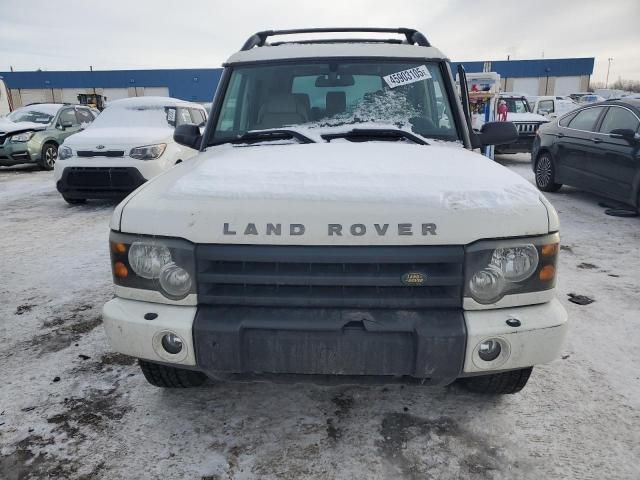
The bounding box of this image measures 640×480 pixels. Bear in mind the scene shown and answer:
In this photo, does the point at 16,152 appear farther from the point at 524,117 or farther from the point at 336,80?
the point at 524,117

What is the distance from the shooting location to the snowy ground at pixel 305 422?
86.9 inches

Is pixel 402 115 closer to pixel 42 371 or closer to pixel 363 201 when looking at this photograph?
pixel 363 201

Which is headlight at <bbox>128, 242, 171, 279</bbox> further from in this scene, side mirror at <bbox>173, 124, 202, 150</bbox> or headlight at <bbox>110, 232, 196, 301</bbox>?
side mirror at <bbox>173, 124, 202, 150</bbox>

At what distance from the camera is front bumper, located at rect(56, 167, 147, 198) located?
7.38m

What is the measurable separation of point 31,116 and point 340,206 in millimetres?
14633

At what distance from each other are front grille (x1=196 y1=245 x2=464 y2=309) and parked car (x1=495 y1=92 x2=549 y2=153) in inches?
420

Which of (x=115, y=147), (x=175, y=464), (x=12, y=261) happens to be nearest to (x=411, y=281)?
(x=175, y=464)

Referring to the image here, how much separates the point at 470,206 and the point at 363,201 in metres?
0.45

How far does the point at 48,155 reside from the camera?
12398mm

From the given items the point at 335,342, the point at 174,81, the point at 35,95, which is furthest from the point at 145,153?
the point at 35,95

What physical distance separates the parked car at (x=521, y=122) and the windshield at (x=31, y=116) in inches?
487

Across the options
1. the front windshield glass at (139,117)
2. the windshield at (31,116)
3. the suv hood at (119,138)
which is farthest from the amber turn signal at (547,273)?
the windshield at (31,116)

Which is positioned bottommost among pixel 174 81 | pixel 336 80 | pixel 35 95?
pixel 336 80

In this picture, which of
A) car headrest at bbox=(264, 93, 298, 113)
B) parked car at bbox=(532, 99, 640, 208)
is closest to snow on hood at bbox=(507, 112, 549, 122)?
parked car at bbox=(532, 99, 640, 208)
